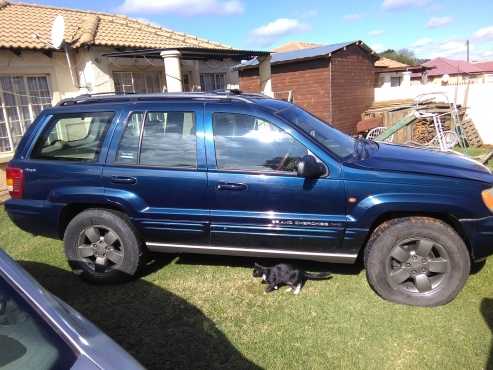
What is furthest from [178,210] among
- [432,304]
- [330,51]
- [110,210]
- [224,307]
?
[330,51]

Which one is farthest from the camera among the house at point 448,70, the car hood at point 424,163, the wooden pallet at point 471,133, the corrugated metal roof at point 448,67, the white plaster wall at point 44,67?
the corrugated metal roof at point 448,67

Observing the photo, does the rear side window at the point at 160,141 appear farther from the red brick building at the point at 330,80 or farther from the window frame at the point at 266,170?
the red brick building at the point at 330,80

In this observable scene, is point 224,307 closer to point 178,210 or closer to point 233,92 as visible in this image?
point 178,210

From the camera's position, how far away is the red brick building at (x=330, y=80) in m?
14.6

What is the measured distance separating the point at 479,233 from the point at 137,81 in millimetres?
9663

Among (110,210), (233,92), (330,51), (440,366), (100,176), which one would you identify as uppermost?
(330,51)

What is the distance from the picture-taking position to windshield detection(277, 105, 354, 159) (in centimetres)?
382

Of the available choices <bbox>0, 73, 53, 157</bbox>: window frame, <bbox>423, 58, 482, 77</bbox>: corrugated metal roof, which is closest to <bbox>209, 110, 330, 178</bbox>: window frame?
<bbox>0, 73, 53, 157</bbox>: window frame

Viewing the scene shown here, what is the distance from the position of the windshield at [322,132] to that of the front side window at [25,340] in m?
2.71

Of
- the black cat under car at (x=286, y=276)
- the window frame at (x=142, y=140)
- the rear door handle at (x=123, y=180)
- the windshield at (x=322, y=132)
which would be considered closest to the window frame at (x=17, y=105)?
the window frame at (x=142, y=140)

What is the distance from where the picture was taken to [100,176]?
3932 mm

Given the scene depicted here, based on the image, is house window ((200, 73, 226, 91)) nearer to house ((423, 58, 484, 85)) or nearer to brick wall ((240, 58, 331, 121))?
brick wall ((240, 58, 331, 121))

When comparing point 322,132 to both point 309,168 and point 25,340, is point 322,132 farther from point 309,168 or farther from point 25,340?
point 25,340

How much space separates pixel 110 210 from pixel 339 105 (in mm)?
12342
